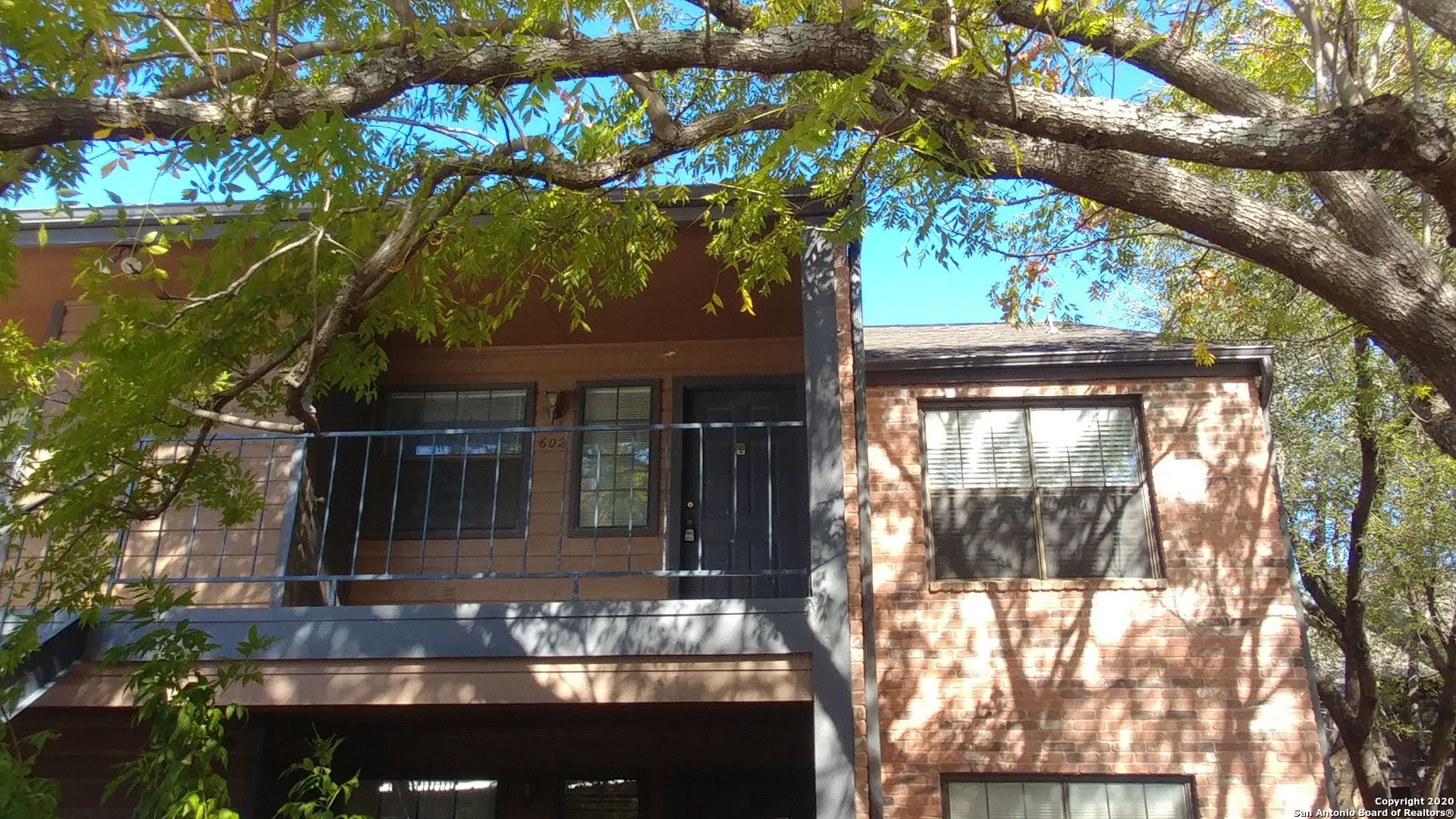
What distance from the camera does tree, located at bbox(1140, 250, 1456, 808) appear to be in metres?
11.0

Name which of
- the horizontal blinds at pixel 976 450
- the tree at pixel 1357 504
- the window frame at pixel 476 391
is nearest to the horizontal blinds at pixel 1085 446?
the horizontal blinds at pixel 976 450

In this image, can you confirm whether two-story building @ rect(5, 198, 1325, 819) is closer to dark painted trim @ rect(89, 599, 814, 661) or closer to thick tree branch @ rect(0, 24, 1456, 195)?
dark painted trim @ rect(89, 599, 814, 661)

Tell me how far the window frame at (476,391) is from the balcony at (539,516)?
20 millimetres

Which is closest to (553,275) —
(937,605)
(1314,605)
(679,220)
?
(679,220)

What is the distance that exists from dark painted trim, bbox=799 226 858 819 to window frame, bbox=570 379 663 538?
268 centimetres

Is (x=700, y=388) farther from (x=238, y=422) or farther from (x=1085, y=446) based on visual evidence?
(x=238, y=422)

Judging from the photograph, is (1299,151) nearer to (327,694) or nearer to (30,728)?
(327,694)

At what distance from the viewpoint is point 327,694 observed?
605 centimetres

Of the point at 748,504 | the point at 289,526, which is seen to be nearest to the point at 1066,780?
the point at 748,504

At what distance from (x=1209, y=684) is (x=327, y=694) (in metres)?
5.77

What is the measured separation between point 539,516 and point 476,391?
52.8 inches

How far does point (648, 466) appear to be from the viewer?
344 inches

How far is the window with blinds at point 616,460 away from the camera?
340 inches

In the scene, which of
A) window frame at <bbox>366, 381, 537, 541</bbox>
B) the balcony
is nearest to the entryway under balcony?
the balcony
